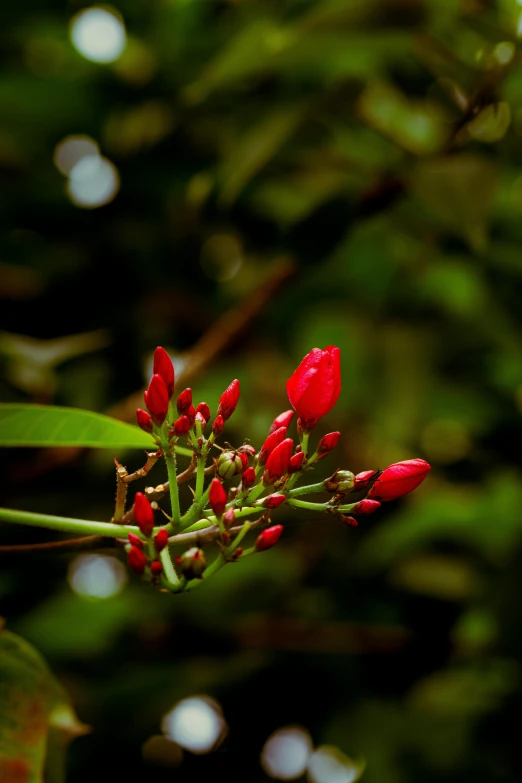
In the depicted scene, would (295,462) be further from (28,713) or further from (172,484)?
(28,713)

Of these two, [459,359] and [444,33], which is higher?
[444,33]

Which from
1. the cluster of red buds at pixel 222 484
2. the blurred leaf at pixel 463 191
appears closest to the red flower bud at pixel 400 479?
the cluster of red buds at pixel 222 484

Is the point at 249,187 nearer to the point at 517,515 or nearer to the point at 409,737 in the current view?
the point at 517,515

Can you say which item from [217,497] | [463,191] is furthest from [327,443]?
[463,191]

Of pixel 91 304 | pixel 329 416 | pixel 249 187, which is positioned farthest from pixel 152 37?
pixel 329 416

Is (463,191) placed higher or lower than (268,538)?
higher

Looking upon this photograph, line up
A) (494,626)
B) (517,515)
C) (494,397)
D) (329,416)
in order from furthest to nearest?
(329,416)
(494,397)
(517,515)
(494,626)

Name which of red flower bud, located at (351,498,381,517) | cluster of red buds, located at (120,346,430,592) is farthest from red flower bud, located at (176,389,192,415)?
red flower bud, located at (351,498,381,517)
